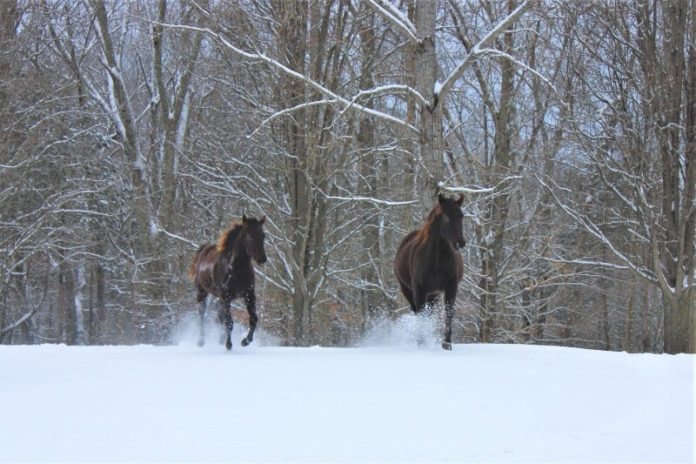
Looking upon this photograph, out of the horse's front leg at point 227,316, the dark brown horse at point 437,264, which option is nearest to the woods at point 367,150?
the dark brown horse at point 437,264

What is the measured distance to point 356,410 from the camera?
4738 mm

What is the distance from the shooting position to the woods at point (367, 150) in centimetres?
1349

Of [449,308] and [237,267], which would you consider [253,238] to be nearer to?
[237,267]

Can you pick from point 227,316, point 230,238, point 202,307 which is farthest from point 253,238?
point 202,307

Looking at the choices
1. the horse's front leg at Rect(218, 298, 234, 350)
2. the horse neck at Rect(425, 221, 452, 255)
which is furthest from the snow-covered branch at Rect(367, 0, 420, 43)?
the horse's front leg at Rect(218, 298, 234, 350)

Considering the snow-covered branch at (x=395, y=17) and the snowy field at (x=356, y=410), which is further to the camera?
the snow-covered branch at (x=395, y=17)

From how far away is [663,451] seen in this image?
3.82 m

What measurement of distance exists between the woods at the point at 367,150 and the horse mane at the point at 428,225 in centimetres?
135

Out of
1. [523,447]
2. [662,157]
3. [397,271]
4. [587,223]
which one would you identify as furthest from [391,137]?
[523,447]

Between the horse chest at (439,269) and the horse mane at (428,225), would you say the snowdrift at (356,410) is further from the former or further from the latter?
the horse mane at (428,225)

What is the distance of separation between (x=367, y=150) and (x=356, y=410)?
38.9ft

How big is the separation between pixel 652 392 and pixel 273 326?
51.4 ft

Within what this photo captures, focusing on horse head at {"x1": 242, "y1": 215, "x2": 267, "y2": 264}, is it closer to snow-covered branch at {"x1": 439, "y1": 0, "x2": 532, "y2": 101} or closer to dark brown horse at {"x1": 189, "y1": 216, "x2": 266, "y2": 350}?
dark brown horse at {"x1": 189, "y1": 216, "x2": 266, "y2": 350}

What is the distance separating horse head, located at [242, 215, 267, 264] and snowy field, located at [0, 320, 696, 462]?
8.87ft
